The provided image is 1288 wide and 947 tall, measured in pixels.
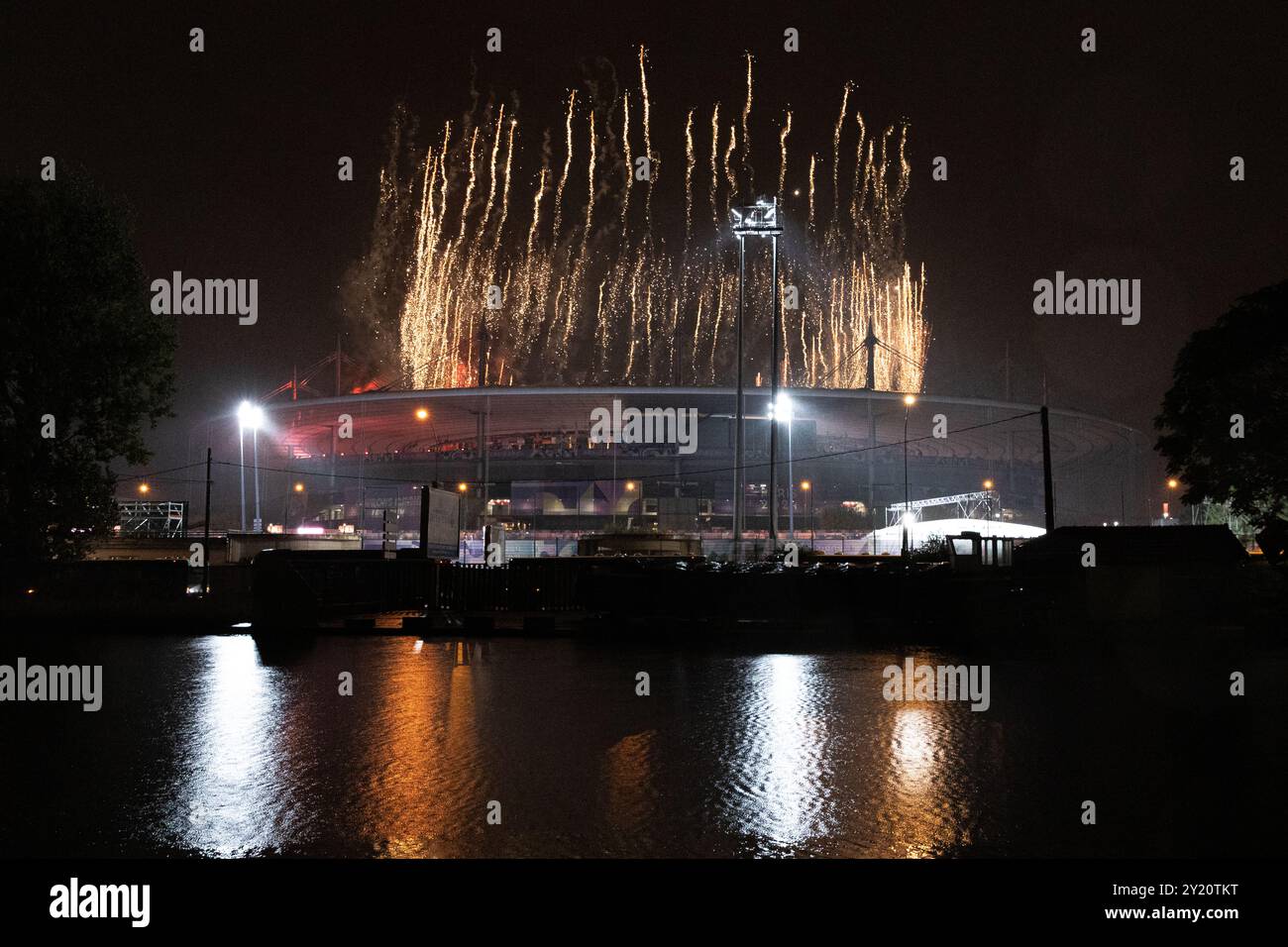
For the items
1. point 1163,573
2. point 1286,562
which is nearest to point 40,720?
point 1286,562

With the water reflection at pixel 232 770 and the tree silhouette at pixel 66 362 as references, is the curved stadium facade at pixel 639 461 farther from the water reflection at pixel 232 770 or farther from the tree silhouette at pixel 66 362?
the water reflection at pixel 232 770

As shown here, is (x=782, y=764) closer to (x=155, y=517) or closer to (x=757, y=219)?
(x=757, y=219)

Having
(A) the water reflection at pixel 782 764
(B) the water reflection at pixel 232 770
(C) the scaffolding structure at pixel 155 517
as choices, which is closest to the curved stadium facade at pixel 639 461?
(C) the scaffolding structure at pixel 155 517

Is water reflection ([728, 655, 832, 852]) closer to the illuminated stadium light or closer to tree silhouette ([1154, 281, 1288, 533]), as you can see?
tree silhouette ([1154, 281, 1288, 533])

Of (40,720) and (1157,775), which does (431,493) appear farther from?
(1157,775)

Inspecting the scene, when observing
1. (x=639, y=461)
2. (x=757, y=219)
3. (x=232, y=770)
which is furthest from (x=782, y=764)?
(x=639, y=461)

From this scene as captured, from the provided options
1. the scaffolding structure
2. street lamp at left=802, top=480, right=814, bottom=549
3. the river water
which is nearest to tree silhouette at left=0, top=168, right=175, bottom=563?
the river water
